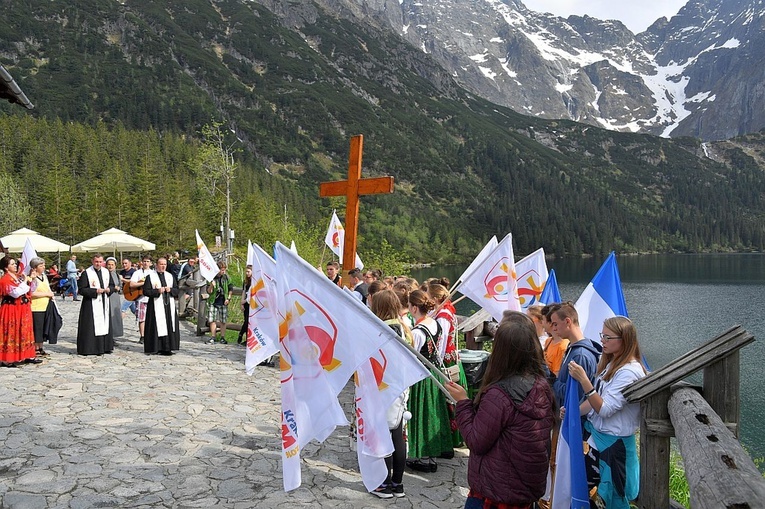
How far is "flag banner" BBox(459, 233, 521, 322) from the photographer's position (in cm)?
750

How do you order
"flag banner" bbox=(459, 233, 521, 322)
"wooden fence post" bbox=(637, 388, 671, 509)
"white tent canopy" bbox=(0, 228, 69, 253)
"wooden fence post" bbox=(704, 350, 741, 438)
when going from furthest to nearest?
"white tent canopy" bbox=(0, 228, 69, 253) → "flag banner" bbox=(459, 233, 521, 322) → "wooden fence post" bbox=(637, 388, 671, 509) → "wooden fence post" bbox=(704, 350, 741, 438)

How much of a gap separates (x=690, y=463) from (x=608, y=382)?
1.43 m

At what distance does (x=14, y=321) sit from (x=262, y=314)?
5089 mm

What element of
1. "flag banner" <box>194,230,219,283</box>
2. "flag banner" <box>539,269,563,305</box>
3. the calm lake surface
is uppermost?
"flag banner" <box>194,230,219,283</box>

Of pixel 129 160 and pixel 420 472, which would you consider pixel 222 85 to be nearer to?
pixel 129 160

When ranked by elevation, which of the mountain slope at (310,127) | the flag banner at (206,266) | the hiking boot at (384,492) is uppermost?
the mountain slope at (310,127)

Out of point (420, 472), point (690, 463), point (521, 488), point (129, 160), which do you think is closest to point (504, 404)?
point (521, 488)

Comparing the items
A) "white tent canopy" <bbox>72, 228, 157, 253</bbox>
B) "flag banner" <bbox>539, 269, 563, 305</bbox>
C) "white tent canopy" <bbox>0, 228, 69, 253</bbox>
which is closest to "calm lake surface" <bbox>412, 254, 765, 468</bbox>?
"flag banner" <bbox>539, 269, 563, 305</bbox>

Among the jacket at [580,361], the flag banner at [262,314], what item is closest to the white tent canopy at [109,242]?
the flag banner at [262,314]

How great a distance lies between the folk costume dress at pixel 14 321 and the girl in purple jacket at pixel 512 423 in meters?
9.08

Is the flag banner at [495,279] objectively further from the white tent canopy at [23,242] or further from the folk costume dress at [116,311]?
the white tent canopy at [23,242]

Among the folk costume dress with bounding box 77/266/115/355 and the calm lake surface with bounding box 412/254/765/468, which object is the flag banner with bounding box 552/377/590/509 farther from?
the folk costume dress with bounding box 77/266/115/355

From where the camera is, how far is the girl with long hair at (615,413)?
12.9 feet

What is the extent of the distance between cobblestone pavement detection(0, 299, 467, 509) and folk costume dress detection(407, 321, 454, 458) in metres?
0.24
